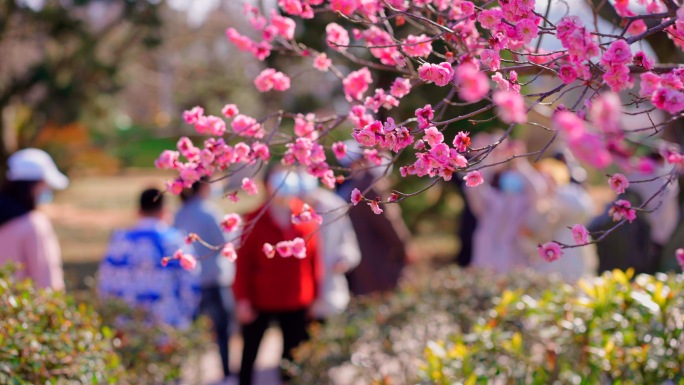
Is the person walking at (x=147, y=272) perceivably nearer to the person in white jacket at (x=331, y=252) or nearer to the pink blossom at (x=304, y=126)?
the person in white jacket at (x=331, y=252)

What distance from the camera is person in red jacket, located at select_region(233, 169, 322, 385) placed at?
5.71 metres

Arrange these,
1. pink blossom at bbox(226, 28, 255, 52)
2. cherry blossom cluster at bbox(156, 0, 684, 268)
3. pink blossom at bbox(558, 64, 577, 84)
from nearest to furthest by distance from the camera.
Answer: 1. cherry blossom cluster at bbox(156, 0, 684, 268)
2. pink blossom at bbox(558, 64, 577, 84)
3. pink blossom at bbox(226, 28, 255, 52)

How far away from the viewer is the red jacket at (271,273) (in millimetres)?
5703

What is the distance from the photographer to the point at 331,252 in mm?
6219

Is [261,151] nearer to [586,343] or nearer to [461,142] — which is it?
[461,142]

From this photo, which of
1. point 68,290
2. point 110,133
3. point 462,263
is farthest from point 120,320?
point 110,133

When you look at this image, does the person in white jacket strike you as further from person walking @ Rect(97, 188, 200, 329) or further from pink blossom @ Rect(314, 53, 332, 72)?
pink blossom @ Rect(314, 53, 332, 72)

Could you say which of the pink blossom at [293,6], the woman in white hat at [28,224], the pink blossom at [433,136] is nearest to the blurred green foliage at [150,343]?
the woman in white hat at [28,224]

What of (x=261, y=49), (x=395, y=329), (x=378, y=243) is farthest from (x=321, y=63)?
(x=378, y=243)

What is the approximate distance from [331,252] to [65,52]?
800cm

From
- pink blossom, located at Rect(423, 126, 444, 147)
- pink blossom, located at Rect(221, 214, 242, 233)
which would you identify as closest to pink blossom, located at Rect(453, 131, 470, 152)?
pink blossom, located at Rect(423, 126, 444, 147)

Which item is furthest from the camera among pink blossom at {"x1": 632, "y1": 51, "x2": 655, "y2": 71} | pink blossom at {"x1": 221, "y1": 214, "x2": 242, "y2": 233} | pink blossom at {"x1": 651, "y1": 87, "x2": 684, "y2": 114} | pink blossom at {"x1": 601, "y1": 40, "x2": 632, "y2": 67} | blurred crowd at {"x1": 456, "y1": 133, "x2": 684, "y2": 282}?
blurred crowd at {"x1": 456, "y1": 133, "x2": 684, "y2": 282}

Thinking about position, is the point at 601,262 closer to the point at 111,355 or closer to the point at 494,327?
the point at 494,327

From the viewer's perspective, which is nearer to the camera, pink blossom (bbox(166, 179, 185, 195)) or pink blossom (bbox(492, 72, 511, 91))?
pink blossom (bbox(492, 72, 511, 91))
